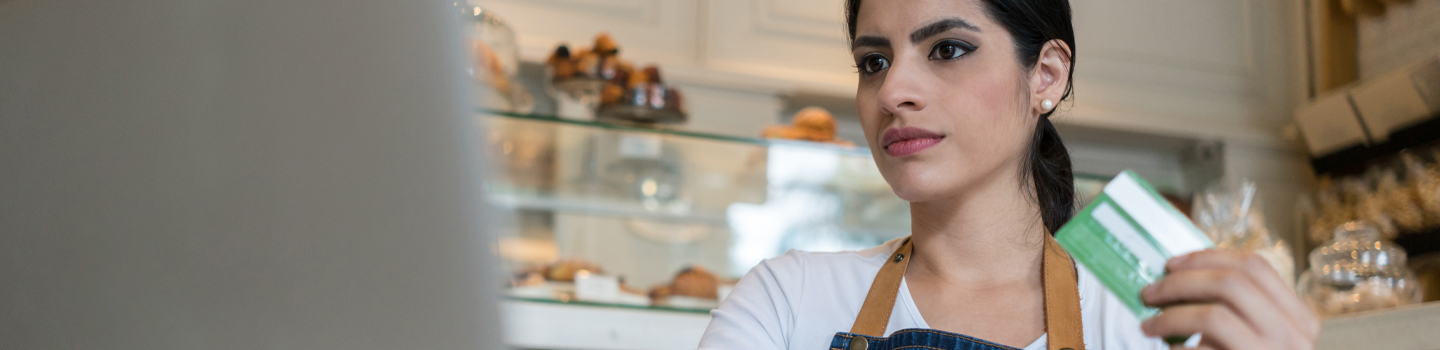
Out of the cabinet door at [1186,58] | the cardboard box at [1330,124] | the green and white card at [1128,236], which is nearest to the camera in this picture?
the green and white card at [1128,236]

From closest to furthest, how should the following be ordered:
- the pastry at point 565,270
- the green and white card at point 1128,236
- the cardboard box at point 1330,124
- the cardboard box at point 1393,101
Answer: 1. the green and white card at point 1128,236
2. the pastry at point 565,270
3. the cardboard box at point 1393,101
4. the cardboard box at point 1330,124

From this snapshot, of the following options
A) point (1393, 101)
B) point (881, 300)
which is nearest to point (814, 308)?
point (881, 300)

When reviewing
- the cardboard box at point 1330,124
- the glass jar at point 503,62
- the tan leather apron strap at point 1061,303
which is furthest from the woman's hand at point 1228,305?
the cardboard box at point 1330,124

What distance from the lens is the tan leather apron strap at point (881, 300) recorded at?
847 mm

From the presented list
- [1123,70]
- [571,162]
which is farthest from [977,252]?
[1123,70]

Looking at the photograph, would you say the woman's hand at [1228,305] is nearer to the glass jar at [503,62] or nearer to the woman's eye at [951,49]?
the woman's eye at [951,49]

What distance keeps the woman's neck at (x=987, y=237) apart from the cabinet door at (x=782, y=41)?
1058 millimetres

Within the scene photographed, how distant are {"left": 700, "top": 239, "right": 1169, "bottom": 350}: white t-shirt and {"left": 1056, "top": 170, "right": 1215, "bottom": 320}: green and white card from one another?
0.34m

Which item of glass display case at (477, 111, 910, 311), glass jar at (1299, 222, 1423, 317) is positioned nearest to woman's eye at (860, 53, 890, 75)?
glass display case at (477, 111, 910, 311)

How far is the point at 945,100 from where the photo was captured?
2.67 feet

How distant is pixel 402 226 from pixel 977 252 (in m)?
0.80

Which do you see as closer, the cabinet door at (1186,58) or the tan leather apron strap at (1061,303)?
the tan leather apron strap at (1061,303)

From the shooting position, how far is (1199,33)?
2.24 meters

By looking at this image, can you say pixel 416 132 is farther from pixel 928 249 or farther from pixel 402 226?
pixel 928 249
